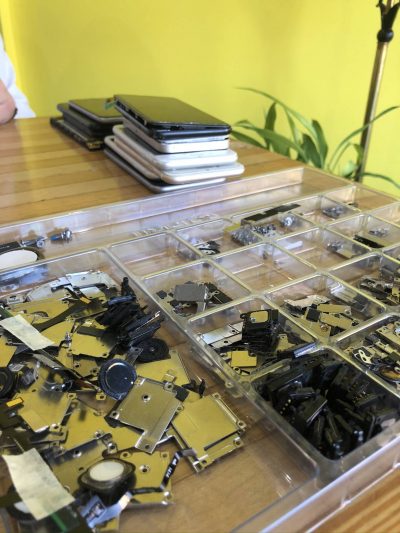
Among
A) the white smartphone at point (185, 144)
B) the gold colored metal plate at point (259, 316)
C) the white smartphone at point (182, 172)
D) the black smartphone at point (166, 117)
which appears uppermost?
the black smartphone at point (166, 117)

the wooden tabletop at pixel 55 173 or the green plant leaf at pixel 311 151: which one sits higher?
the wooden tabletop at pixel 55 173

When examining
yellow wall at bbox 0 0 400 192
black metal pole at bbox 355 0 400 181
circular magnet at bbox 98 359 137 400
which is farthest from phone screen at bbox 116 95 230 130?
yellow wall at bbox 0 0 400 192

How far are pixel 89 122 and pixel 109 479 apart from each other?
3.70ft

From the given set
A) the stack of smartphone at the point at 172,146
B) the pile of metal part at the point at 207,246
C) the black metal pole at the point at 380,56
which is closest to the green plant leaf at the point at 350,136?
the black metal pole at the point at 380,56

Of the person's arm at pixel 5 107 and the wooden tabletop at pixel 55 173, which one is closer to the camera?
the wooden tabletop at pixel 55 173

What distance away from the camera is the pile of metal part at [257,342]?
0.60m

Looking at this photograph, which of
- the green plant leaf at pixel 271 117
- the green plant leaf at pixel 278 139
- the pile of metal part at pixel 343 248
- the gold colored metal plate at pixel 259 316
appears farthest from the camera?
the green plant leaf at pixel 271 117

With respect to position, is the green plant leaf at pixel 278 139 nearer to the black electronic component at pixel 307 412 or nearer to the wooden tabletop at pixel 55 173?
the wooden tabletop at pixel 55 173

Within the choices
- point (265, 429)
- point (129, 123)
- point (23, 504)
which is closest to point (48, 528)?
point (23, 504)

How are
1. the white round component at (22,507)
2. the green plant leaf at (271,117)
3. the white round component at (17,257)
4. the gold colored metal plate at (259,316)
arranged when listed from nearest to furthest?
the white round component at (22,507) → the gold colored metal plate at (259,316) → the white round component at (17,257) → the green plant leaf at (271,117)

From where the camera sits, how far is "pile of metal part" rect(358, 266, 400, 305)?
0.75m

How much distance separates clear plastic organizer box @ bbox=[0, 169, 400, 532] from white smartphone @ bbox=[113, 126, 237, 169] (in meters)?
0.08

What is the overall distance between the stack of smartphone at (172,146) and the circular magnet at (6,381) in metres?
0.59

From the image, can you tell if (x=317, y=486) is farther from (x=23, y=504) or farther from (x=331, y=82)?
(x=331, y=82)
